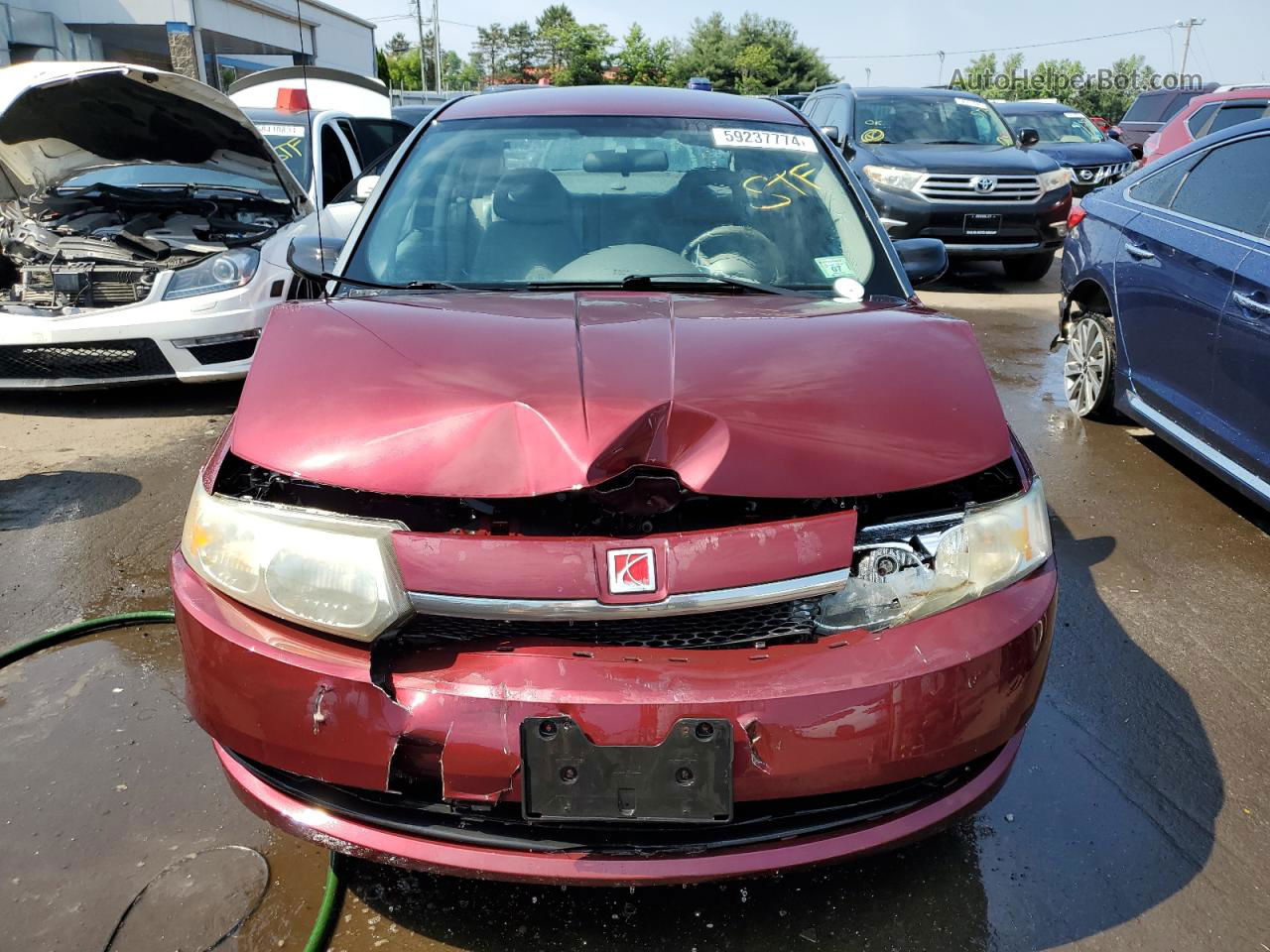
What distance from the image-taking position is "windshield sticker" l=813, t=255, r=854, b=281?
282cm

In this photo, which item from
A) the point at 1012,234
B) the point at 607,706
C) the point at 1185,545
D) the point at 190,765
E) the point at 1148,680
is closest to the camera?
the point at 607,706

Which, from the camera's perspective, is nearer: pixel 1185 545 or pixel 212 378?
pixel 1185 545

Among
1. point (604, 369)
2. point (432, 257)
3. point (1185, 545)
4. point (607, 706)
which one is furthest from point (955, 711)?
point (1185, 545)

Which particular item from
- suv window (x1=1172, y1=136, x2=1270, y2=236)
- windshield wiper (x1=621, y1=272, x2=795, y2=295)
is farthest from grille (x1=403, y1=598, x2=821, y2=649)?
suv window (x1=1172, y1=136, x2=1270, y2=236)

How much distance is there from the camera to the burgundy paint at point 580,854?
168 centimetres

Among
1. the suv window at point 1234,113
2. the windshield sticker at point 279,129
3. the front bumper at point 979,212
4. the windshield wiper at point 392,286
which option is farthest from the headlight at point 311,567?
the suv window at point 1234,113

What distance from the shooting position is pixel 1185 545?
3.96 m

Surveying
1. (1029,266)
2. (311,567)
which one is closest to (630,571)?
(311,567)

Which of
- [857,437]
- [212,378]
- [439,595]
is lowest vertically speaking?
[212,378]

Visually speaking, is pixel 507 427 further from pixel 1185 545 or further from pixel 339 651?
pixel 1185 545

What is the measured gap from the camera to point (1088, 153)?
1392cm

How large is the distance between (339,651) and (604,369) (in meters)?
0.71

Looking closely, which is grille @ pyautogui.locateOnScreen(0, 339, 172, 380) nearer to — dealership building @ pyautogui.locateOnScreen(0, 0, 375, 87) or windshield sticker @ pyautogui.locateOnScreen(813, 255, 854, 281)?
windshield sticker @ pyautogui.locateOnScreen(813, 255, 854, 281)

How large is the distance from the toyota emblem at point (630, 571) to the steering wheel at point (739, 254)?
4.23ft
